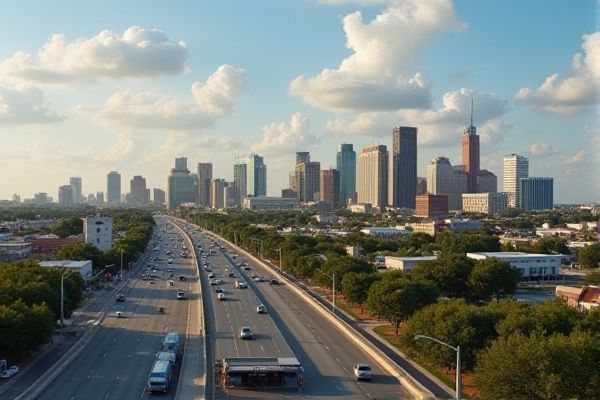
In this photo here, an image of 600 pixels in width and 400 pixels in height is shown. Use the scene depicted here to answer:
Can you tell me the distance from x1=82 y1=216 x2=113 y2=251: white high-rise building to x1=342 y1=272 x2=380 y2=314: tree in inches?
2801

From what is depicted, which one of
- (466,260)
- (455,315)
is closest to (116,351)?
(455,315)

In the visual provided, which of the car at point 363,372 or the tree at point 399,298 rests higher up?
the tree at point 399,298

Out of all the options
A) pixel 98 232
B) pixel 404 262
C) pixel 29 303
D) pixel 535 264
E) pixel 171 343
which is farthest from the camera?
pixel 98 232

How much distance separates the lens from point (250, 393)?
37219 millimetres

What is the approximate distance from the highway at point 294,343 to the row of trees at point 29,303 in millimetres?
12206

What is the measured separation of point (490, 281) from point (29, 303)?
47.1 metres

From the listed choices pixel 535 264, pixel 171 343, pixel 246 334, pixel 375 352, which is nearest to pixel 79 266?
pixel 246 334

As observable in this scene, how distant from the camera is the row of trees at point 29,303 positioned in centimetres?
4191

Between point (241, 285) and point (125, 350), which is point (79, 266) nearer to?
point (241, 285)

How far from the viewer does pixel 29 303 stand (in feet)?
169

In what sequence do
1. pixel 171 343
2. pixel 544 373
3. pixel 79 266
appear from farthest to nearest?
pixel 79 266 → pixel 171 343 → pixel 544 373

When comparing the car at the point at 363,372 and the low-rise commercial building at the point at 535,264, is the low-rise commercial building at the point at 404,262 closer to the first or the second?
the low-rise commercial building at the point at 535,264

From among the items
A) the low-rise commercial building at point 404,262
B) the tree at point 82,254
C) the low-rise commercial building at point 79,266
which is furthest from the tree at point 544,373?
the tree at point 82,254

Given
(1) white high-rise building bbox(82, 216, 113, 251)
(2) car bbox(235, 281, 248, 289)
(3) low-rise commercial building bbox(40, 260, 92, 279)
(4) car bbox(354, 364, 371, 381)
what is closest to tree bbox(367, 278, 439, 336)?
(4) car bbox(354, 364, 371, 381)
